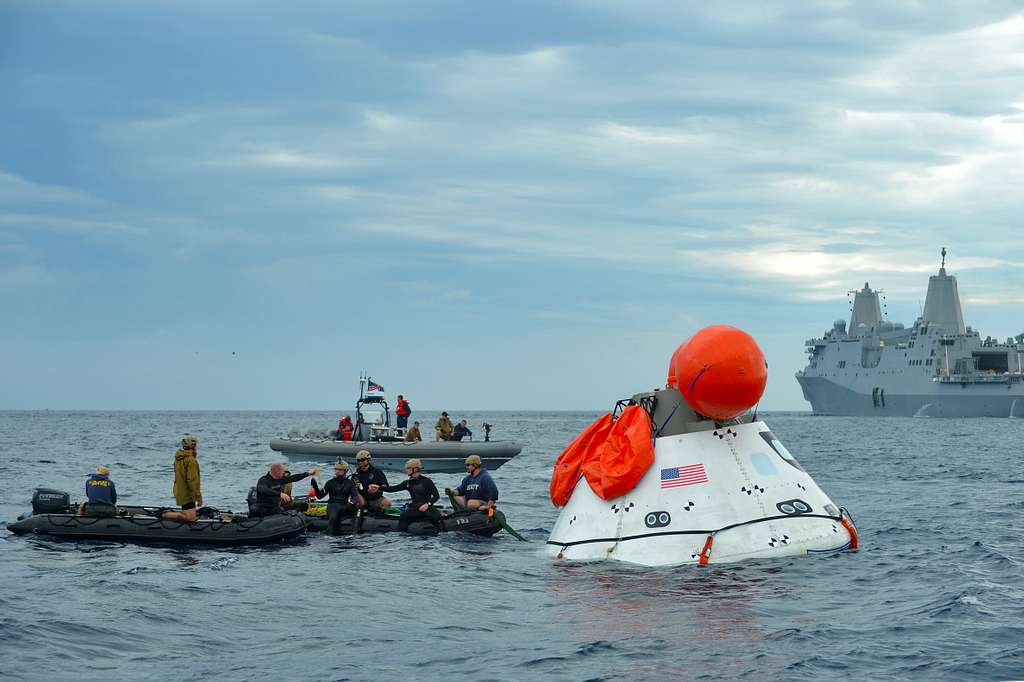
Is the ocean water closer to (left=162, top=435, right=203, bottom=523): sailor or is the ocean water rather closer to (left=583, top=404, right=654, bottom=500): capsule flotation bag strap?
(left=162, top=435, right=203, bottom=523): sailor

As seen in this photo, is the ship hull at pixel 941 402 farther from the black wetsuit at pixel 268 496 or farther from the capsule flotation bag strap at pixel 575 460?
the capsule flotation bag strap at pixel 575 460

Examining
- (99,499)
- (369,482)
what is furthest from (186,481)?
(369,482)

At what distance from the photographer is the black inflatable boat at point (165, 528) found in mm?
16297

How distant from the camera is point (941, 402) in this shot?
91.3m

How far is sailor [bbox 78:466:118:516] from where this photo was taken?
56.0 ft

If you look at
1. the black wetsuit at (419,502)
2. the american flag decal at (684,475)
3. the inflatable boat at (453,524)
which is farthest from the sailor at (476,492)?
the american flag decal at (684,475)

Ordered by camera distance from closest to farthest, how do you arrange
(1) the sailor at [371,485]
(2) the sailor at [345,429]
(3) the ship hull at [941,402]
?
(1) the sailor at [371,485]
(2) the sailor at [345,429]
(3) the ship hull at [941,402]

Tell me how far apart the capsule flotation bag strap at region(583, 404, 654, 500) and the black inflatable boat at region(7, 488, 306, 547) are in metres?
5.89

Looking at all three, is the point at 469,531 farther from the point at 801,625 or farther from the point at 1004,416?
the point at 1004,416

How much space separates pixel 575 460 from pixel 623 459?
1295mm

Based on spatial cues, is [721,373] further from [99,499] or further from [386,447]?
[386,447]

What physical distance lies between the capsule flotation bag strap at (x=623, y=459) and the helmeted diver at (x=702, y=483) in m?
0.01

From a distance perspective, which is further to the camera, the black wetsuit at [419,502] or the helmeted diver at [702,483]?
the black wetsuit at [419,502]

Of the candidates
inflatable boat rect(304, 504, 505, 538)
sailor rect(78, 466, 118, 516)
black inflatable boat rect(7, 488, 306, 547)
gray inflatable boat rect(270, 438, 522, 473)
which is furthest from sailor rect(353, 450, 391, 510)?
gray inflatable boat rect(270, 438, 522, 473)
